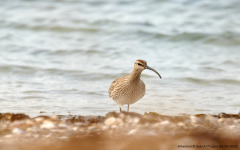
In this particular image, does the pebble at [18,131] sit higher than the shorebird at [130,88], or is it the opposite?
the shorebird at [130,88]

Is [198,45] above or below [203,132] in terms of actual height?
above

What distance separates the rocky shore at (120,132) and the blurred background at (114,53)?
1023mm

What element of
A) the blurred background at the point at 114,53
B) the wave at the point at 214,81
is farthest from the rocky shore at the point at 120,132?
the wave at the point at 214,81

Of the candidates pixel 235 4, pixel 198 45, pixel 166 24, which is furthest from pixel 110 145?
pixel 235 4

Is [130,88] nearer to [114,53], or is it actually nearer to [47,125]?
[47,125]

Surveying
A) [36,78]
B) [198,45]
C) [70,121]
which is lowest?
[70,121]

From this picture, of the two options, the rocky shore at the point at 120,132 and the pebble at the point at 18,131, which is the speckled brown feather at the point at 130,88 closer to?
the rocky shore at the point at 120,132

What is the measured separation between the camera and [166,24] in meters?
16.3

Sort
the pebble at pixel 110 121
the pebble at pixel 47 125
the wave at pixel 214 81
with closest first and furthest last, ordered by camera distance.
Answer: the pebble at pixel 47 125 < the pebble at pixel 110 121 < the wave at pixel 214 81

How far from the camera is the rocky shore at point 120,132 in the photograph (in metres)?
5.02

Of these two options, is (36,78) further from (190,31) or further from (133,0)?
(133,0)

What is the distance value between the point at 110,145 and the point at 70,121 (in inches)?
61.0

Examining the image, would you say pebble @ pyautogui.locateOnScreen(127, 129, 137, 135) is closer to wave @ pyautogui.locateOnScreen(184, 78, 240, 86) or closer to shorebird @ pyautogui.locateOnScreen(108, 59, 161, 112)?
shorebird @ pyautogui.locateOnScreen(108, 59, 161, 112)

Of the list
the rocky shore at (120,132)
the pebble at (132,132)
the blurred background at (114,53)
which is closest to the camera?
the rocky shore at (120,132)
